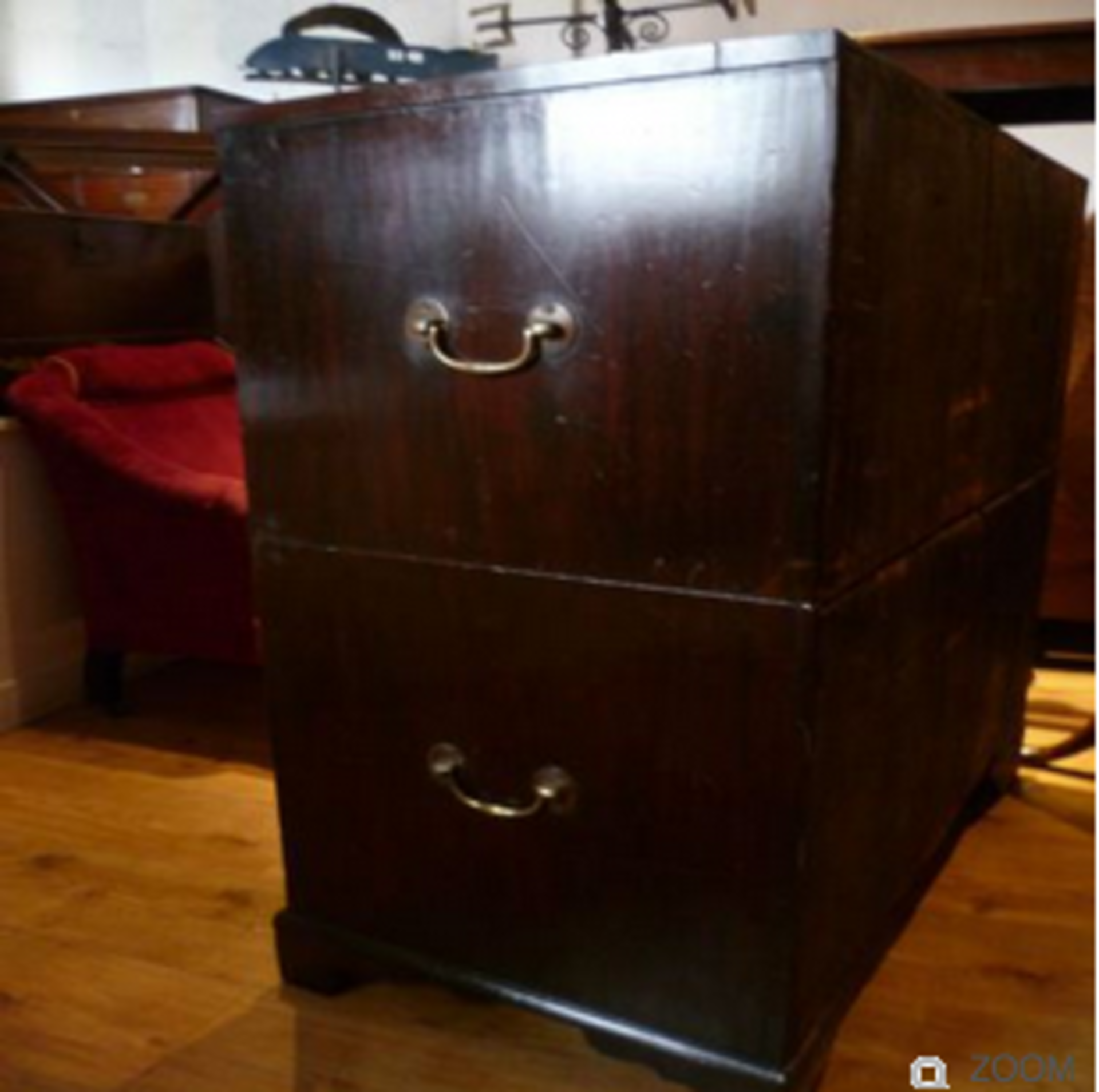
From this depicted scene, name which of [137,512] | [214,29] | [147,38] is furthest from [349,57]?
[137,512]

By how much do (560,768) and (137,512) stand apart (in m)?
1.03

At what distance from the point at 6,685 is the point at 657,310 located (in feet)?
4.70

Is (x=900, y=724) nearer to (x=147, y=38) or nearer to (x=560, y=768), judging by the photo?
(x=560, y=768)

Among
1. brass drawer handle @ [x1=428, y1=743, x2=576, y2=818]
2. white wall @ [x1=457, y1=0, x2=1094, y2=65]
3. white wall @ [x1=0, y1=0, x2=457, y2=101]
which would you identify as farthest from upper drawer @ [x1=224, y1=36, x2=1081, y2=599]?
white wall @ [x1=0, y1=0, x2=457, y2=101]

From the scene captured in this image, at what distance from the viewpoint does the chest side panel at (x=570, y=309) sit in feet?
2.02

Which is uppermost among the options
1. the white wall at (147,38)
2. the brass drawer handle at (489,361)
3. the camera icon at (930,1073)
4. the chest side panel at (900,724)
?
the white wall at (147,38)

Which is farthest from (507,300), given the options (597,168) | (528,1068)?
(528,1068)

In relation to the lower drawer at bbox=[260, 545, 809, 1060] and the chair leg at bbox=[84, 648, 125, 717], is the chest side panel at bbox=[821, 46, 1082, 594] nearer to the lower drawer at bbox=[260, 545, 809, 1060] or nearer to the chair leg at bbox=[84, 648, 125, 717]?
the lower drawer at bbox=[260, 545, 809, 1060]

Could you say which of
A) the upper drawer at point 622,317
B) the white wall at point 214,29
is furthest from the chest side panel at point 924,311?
the white wall at point 214,29

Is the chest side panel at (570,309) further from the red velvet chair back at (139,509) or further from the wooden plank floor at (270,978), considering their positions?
the red velvet chair back at (139,509)

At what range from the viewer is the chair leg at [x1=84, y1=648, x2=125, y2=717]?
171 centimetres

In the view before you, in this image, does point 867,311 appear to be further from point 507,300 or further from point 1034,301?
point 1034,301

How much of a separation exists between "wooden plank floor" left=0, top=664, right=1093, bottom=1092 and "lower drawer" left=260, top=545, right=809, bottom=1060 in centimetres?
10

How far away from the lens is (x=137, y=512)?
1552 mm
